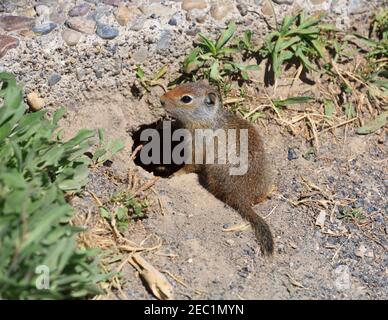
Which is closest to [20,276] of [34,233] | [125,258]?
[34,233]

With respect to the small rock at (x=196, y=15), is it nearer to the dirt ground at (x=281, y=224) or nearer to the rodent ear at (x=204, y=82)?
the rodent ear at (x=204, y=82)

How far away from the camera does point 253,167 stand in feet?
18.2

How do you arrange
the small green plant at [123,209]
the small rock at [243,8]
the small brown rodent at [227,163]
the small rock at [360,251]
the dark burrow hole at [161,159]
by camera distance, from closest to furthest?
the small green plant at [123,209], the small rock at [360,251], the small brown rodent at [227,163], the small rock at [243,8], the dark burrow hole at [161,159]

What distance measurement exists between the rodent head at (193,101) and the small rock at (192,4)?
620 mm

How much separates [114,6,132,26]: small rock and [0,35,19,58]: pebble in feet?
2.68

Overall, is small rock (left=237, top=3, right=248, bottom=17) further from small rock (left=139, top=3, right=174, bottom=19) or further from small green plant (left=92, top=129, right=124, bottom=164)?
small green plant (left=92, top=129, right=124, bottom=164)

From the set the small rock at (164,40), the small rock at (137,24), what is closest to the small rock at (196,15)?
the small rock at (164,40)

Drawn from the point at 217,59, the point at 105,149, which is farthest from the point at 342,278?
the point at 217,59

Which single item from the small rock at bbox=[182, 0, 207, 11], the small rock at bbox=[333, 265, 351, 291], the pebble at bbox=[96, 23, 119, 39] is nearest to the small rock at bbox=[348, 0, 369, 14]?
the small rock at bbox=[182, 0, 207, 11]

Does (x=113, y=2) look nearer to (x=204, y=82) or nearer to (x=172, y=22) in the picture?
(x=172, y=22)

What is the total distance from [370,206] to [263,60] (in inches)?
60.4

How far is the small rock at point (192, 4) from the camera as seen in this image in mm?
5812

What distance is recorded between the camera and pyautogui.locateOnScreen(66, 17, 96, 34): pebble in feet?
18.2

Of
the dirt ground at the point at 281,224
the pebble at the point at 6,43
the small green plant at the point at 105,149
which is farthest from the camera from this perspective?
the pebble at the point at 6,43
